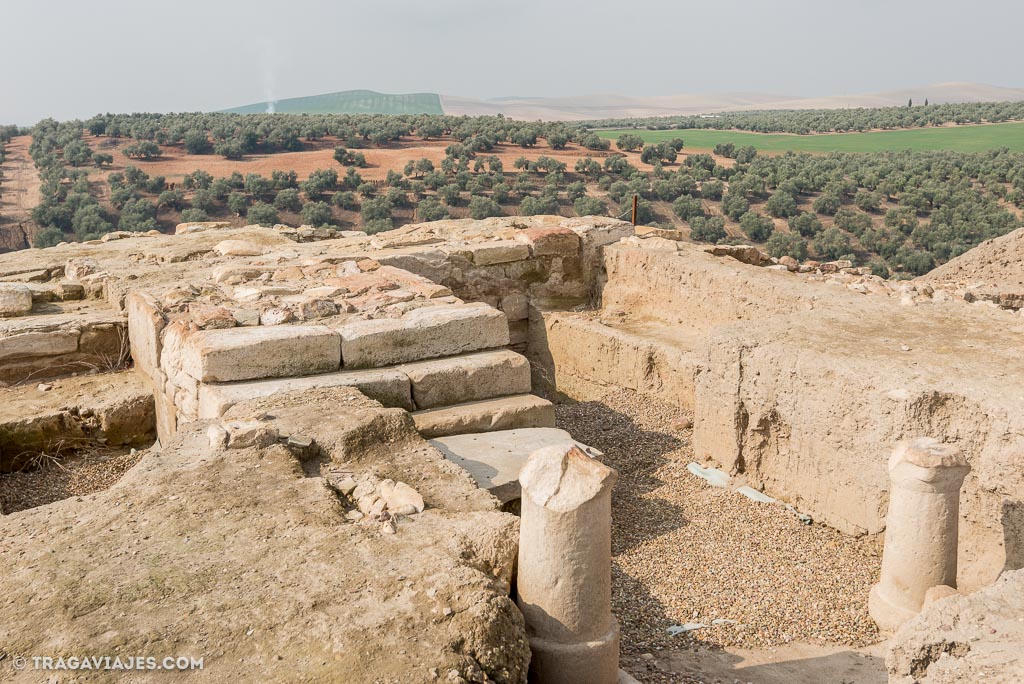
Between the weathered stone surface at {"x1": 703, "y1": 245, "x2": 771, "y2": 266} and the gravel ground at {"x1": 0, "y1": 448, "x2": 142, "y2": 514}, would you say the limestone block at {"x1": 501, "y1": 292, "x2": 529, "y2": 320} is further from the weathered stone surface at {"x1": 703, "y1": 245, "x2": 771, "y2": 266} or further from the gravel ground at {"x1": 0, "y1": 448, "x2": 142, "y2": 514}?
the gravel ground at {"x1": 0, "y1": 448, "x2": 142, "y2": 514}

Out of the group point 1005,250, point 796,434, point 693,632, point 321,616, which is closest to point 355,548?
point 321,616

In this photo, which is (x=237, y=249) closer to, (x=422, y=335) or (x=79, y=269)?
(x=79, y=269)

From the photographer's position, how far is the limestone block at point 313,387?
195 inches

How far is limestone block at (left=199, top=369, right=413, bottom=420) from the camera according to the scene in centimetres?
495

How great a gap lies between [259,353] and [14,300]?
3095 millimetres

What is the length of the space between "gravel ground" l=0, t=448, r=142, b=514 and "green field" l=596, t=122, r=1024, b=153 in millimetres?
48521

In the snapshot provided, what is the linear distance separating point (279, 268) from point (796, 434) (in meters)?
4.68

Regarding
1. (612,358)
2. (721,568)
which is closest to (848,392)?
(721,568)

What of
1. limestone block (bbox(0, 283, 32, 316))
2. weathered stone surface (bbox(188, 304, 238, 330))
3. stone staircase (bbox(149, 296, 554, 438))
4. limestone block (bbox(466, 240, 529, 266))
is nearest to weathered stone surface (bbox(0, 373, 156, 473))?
stone staircase (bbox(149, 296, 554, 438))

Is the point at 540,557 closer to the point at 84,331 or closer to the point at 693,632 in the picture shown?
the point at 693,632

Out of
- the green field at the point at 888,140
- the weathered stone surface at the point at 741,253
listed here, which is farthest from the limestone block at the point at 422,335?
the green field at the point at 888,140

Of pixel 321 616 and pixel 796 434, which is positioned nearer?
pixel 321 616

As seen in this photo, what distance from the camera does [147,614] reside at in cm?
279

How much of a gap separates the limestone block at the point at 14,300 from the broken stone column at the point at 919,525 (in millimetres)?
6739
